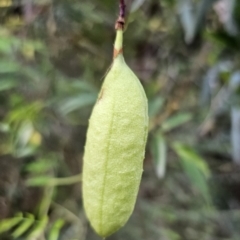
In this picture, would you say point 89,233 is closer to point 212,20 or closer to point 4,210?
point 4,210

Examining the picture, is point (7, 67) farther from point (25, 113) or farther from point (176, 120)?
point (176, 120)

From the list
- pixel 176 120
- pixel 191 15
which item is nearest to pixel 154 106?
pixel 176 120

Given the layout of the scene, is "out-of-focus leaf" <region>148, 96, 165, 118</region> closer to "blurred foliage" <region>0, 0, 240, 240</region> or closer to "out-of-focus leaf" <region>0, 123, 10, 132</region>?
"blurred foliage" <region>0, 0, 240, 240</region>

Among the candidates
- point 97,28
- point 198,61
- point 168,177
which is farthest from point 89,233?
point 198,61

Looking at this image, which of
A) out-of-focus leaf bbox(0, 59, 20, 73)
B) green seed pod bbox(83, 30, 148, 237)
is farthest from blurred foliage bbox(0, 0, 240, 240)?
green seed pod bbox(83, 30, 148, 237)

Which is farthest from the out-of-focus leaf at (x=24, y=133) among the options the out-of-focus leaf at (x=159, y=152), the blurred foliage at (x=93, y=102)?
the out-of-focus leaf at (x=159, y=152)

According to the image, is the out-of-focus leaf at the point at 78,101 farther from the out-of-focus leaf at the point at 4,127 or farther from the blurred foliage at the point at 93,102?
the out-of-focus leaf at the point at 4,127
